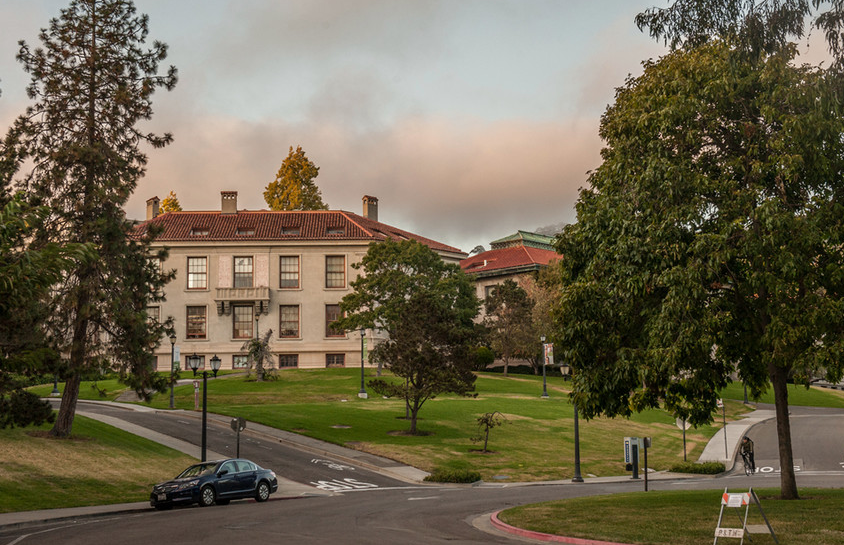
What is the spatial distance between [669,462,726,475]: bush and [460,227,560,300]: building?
50.3 metres

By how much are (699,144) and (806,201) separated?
2.91m

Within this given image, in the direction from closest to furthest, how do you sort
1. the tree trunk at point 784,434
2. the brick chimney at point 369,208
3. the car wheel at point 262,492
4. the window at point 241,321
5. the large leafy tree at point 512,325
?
the tree trunk at point 784,434
the car wheel at point 262,492
the large leafy tree at point 512,325
the window at point 241,321
the brick chimney at point 369,208

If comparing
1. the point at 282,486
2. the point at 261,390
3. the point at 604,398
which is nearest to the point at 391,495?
the point at 282,486

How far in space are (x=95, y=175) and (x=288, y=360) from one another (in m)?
45.7

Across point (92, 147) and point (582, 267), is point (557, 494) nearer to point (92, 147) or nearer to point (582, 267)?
point (582, 267)

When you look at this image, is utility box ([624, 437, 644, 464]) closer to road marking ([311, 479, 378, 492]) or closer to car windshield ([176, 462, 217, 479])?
road marking ([311, 479, 378, 492])

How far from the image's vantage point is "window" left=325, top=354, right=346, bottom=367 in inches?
3068

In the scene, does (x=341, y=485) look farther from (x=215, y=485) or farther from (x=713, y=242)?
(x=713, y=242)

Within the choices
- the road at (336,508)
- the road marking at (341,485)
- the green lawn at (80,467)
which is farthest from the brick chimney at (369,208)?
the road marking at (341,485)

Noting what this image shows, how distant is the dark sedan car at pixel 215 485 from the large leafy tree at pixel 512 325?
170 feet

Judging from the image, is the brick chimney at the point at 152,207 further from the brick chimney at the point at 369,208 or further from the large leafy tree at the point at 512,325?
the large leafy tree at the point at 512,325

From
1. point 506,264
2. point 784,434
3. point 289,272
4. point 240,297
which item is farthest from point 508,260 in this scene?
point 784,434

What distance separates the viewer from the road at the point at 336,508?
16984mm

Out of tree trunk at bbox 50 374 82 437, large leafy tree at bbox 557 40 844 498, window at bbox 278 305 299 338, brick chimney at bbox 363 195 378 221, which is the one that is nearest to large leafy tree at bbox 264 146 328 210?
brick chimney at bbox 363 195 378 221
